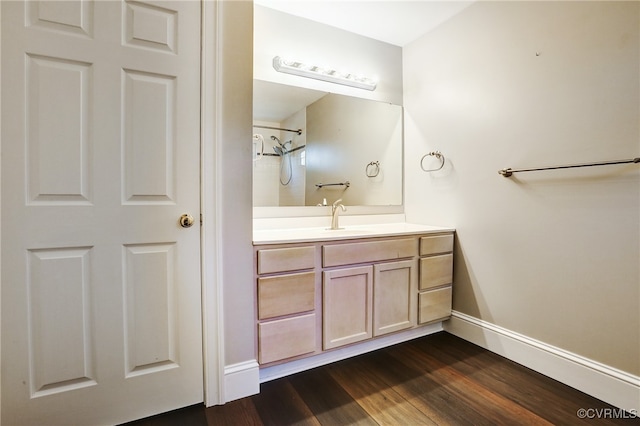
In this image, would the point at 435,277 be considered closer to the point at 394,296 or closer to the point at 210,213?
the point at 394,296

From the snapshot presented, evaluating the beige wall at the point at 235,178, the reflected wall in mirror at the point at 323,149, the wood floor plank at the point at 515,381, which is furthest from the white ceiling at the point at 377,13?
the wood floor plank at the point at 515,381

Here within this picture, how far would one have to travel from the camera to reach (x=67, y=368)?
1.26 m

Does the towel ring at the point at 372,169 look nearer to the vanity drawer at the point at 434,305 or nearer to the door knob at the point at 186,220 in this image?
the vanity drawer at the point at 434,305

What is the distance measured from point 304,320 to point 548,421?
120cm

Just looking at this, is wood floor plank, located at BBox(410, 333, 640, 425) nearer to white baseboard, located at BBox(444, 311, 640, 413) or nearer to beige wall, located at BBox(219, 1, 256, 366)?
white baseboard, located at BBox(444, 311, 640, 413)

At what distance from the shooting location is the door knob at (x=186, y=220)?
4.60ft

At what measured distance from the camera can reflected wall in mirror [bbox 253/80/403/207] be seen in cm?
212

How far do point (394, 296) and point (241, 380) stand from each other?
103cm

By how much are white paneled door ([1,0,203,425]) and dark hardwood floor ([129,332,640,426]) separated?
0.32 metres

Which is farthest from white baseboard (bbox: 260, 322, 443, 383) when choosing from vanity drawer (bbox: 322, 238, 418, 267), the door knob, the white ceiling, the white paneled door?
the white ceiling

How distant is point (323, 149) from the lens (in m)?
2.35

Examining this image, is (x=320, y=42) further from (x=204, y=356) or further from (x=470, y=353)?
(x=470, y=353)

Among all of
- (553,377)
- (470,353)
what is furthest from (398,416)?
(553,377)

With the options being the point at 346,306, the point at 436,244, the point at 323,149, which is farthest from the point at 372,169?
the point at 346,306
